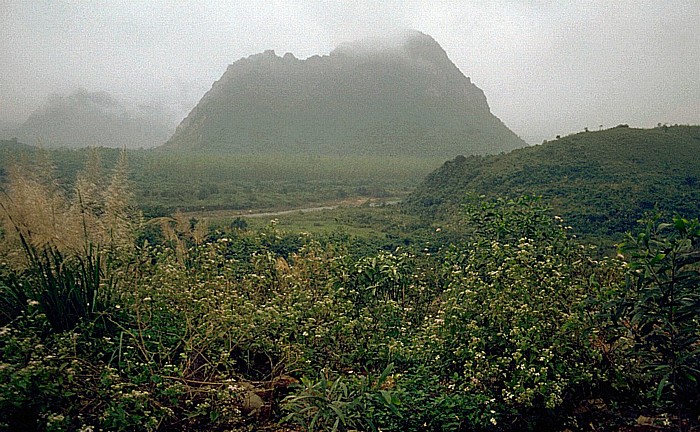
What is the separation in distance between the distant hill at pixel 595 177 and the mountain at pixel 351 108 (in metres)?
42.7

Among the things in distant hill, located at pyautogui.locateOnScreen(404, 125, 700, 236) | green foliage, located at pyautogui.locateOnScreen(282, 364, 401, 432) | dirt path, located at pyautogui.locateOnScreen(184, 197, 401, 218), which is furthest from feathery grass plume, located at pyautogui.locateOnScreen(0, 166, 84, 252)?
dirt path, located at pyautogui.locateOnScreen(184, 197, 401, 218)

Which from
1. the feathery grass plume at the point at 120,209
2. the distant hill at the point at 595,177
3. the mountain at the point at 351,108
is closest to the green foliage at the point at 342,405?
the feathery grass plume at the point at 120,209

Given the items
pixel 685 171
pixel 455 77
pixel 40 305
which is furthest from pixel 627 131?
pixel 455 77

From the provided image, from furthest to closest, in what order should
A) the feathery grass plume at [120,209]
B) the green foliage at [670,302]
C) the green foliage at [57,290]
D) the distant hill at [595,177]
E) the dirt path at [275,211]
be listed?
the dirt path at [275,211], the distant hill at [595,177], the feathery grass plume at [120,209], the green foliage at [57,290], the green foliage at [670,302]

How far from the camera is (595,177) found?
36188 mm

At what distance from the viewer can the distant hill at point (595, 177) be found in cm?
2911

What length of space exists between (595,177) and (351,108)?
78.1m

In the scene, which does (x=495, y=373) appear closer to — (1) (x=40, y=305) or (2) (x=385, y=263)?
(2) (x=385, y=263)

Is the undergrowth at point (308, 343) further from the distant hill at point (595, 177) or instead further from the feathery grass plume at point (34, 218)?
the distant hill at point (595, 177)

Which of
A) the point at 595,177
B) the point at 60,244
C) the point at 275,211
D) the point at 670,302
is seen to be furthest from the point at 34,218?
the point at 275,211

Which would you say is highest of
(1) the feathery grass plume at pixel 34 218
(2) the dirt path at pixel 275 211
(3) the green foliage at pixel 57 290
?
(1) the feathery grass plume at pixel 34 218

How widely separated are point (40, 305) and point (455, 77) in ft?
431

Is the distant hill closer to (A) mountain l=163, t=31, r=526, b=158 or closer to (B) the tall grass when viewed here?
(B) the tall grass

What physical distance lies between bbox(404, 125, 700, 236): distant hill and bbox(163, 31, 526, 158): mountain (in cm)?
4274
